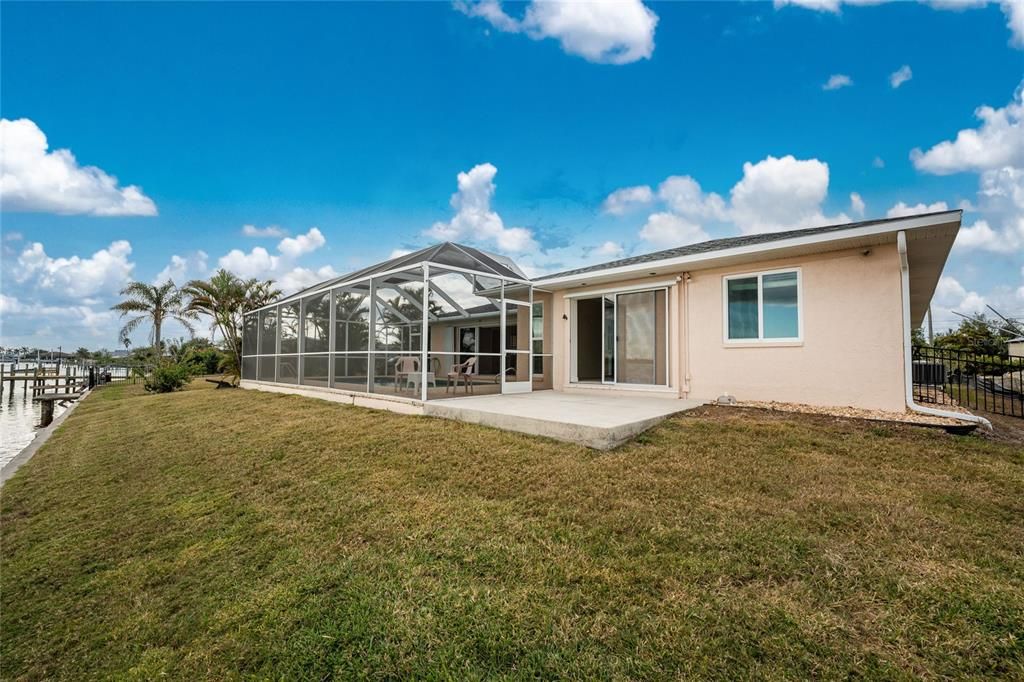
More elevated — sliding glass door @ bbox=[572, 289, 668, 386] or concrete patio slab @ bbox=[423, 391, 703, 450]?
sliding glass door @ bbox=[572, 289, 668, 386]

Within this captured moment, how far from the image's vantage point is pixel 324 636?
252cm

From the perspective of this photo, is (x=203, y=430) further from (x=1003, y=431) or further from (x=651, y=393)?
(x=1003, y=431)

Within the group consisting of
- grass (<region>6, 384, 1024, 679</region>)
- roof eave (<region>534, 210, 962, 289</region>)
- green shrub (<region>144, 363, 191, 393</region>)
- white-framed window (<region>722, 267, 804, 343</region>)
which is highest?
roof eave (<region>534, 210, 962, 289</region>)

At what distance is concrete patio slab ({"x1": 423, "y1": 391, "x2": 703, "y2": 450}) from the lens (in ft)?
17.7

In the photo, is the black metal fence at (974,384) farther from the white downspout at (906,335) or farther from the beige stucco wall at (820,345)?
the beige stucco wall at (820,345)

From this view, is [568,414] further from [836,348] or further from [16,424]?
[16,424]

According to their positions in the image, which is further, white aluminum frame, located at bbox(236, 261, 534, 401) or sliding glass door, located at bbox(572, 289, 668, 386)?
sliding glass door, located at bbox(572, 289, 668, 386)

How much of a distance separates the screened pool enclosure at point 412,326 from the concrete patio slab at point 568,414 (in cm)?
103

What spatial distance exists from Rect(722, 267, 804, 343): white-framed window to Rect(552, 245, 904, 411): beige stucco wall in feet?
0.33

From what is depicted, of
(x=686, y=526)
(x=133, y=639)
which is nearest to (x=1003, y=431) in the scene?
(x=686, y=526)

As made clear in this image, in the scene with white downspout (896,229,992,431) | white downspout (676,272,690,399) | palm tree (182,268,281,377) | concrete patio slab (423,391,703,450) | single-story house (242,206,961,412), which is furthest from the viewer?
palm tree (182,268,281,377)

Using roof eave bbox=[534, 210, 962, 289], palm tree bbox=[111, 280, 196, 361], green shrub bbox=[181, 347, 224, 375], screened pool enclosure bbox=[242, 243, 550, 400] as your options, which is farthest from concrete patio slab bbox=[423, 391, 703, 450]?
palm tree bbox=[111, 280, 196, 361]

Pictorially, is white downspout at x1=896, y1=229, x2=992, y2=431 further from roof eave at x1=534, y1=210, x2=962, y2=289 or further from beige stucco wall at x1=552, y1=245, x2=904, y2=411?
roof eave at x1=534, y1=210, x2=962, y2=289

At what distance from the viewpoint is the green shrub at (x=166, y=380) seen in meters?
17.4
